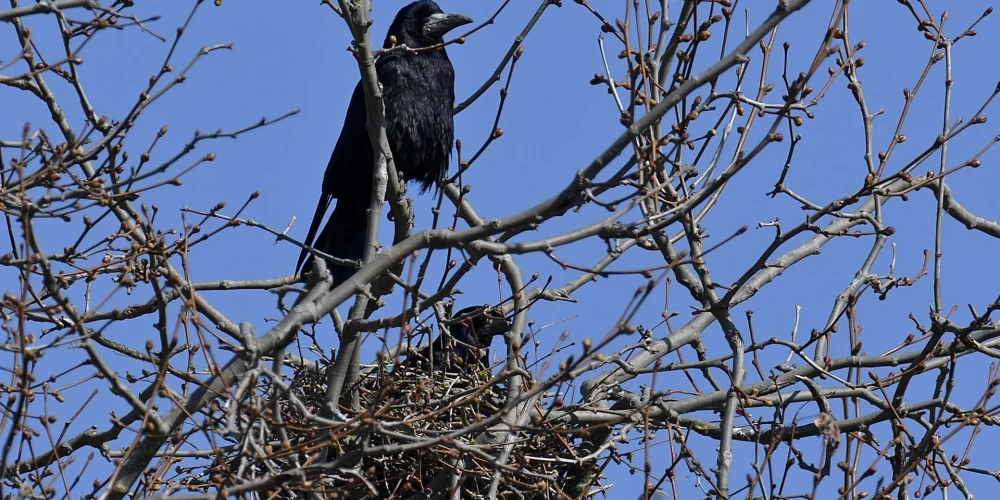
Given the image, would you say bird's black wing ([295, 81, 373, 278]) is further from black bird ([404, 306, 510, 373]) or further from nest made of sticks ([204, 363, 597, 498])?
nest made of sticks ([204, 363, 597, 498])

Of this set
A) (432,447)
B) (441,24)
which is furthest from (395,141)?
(432,447)

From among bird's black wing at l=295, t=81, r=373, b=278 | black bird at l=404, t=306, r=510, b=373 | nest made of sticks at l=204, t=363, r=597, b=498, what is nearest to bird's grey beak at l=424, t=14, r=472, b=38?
bird's black wing at l=295, t=81, r=373, b=278

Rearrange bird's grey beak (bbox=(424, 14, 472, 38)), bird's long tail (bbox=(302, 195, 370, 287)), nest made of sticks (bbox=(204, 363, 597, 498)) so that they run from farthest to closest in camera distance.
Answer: bird's grey beak (bbox=(424, 14, 472, 38))
bird's long tail (bbox=(302, 195, 370, 287))
nest made of sticks (bbox=(204, 363, 597, 498))

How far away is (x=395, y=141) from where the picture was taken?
22.5 ft

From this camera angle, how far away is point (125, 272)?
418cm

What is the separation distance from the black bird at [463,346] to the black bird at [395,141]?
71 centimetres

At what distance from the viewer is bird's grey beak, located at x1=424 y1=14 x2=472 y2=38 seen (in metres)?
7.41

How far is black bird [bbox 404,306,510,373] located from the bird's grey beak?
1844mm

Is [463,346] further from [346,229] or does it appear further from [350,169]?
[350,169]

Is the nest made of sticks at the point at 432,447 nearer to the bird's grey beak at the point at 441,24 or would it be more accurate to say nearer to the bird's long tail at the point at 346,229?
the bird's long tail at the point at 346,229

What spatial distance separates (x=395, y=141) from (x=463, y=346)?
1.28 meters

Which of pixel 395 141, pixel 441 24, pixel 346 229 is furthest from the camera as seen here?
pixel 441 24

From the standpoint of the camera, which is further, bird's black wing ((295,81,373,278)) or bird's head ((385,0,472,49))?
bird's head ((385,0,472,49))

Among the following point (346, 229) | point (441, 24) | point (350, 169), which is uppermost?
point (441, 24)
